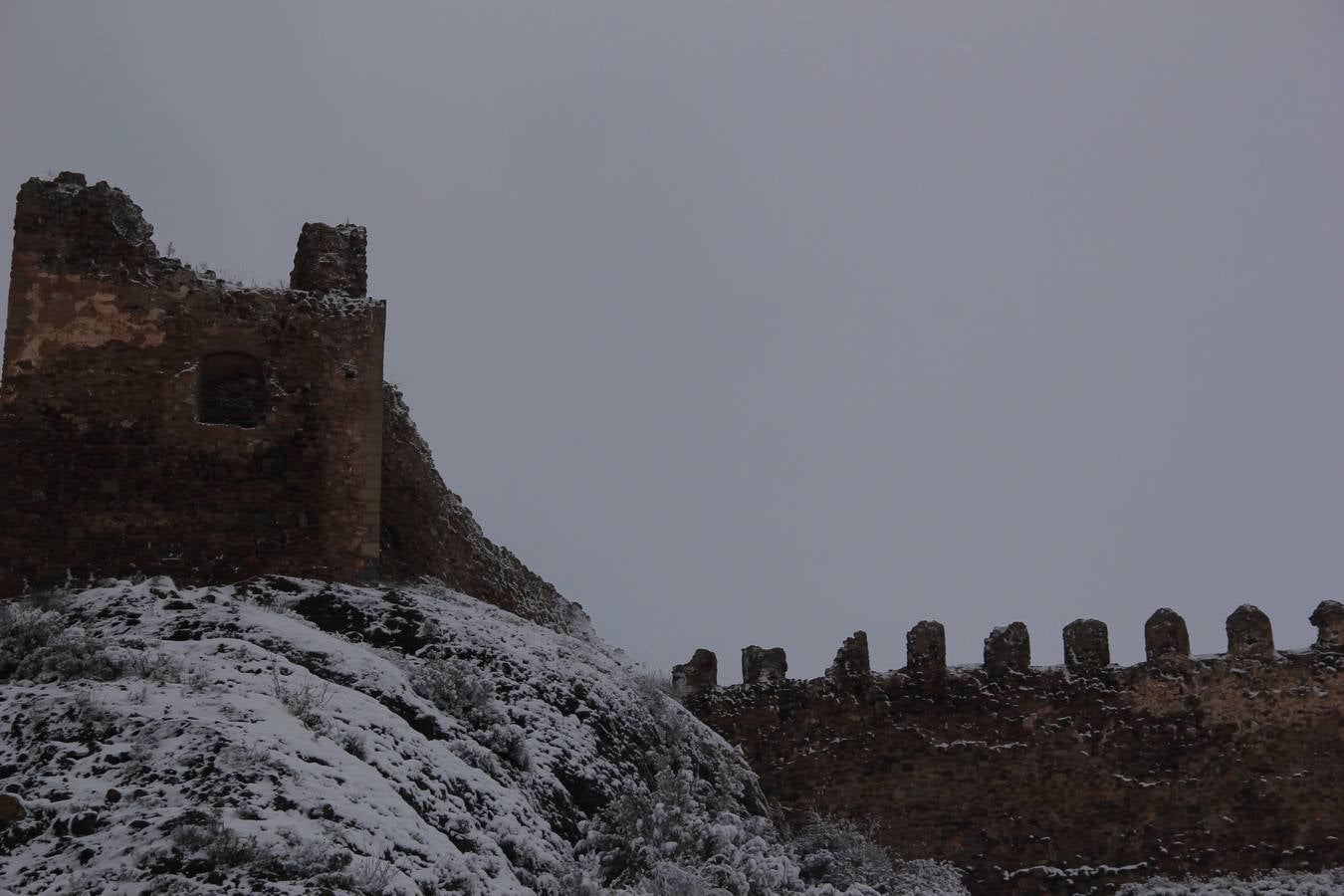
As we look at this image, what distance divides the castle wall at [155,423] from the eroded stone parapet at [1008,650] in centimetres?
775

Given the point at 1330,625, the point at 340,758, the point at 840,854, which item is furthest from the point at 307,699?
the point at 1330,625

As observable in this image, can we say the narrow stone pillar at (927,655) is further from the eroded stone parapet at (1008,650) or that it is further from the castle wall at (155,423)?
the castle wall at (155,423)

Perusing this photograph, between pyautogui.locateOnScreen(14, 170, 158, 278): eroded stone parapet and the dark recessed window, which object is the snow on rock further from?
pyautogui.locateOnScreen(14, 170, 158, 278): eroded stone parapet

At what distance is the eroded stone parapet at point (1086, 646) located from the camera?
1756 cm

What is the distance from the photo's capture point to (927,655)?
17812mm

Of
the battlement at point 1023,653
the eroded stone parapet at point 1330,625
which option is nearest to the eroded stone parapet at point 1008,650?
the battlement at point 1023,653

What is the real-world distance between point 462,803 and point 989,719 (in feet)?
31.5

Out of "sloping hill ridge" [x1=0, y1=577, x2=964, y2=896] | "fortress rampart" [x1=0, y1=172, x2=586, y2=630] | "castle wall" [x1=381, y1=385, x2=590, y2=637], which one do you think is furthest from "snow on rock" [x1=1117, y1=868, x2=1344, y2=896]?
"fortress rampart" [x1=0, y1=172, x2=586, y2=630]

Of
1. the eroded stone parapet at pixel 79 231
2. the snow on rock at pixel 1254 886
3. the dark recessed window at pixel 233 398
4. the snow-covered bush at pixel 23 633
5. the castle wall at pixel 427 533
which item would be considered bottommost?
the snow on rock at pixel 1254 886

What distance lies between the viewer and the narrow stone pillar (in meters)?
17.6

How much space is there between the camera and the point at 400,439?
15.5 meters

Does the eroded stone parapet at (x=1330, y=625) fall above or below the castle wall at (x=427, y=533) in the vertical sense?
below

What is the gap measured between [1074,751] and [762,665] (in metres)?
3.73

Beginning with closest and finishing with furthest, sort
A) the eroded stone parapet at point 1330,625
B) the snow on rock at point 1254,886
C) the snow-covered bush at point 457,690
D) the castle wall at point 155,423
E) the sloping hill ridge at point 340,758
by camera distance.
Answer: the sloping hill ridge at point 340,758
the snow-covered bush at point 457,690
the castle wall at point 155,423
the snow on rock at point 1254,886
the eroded stone parapet at point 1330,625
